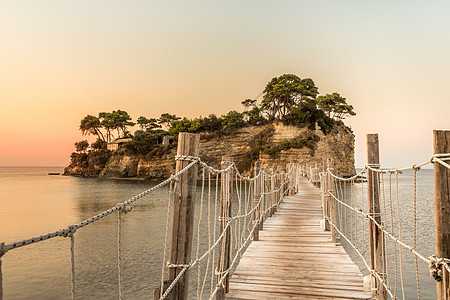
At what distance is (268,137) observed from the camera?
4353cm

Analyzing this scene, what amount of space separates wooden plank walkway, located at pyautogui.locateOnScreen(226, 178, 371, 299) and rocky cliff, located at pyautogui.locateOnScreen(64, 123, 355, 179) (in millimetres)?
28013

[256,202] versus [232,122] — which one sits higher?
[232,122]

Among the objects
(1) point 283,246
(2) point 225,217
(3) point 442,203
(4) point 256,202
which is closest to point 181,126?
(4) point 256,202

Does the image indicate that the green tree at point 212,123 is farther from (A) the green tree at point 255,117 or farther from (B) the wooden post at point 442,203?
(B) the wooden post at point 442,203

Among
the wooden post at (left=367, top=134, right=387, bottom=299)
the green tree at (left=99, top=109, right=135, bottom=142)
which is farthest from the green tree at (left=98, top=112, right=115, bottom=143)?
the wooden post at (left=367, top=134, right=387, bottom=299)

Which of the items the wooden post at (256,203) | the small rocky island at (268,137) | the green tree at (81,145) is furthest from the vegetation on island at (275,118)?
the wooden post at (256,203)

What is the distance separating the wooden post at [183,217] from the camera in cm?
238

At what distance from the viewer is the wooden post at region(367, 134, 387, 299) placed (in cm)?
330

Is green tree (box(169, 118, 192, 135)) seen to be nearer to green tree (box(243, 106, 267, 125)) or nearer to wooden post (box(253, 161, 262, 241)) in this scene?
green tree (box(243, 106, 267, 125))

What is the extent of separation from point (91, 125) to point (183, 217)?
71.9 m

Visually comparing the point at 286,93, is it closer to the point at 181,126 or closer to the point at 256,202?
the point at 181,126

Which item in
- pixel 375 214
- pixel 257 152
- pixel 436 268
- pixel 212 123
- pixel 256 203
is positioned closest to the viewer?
pixel 436 268

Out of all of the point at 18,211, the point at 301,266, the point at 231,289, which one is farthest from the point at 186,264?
the point at 18,211

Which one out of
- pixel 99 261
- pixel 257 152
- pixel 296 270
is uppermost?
pixel 257 152
